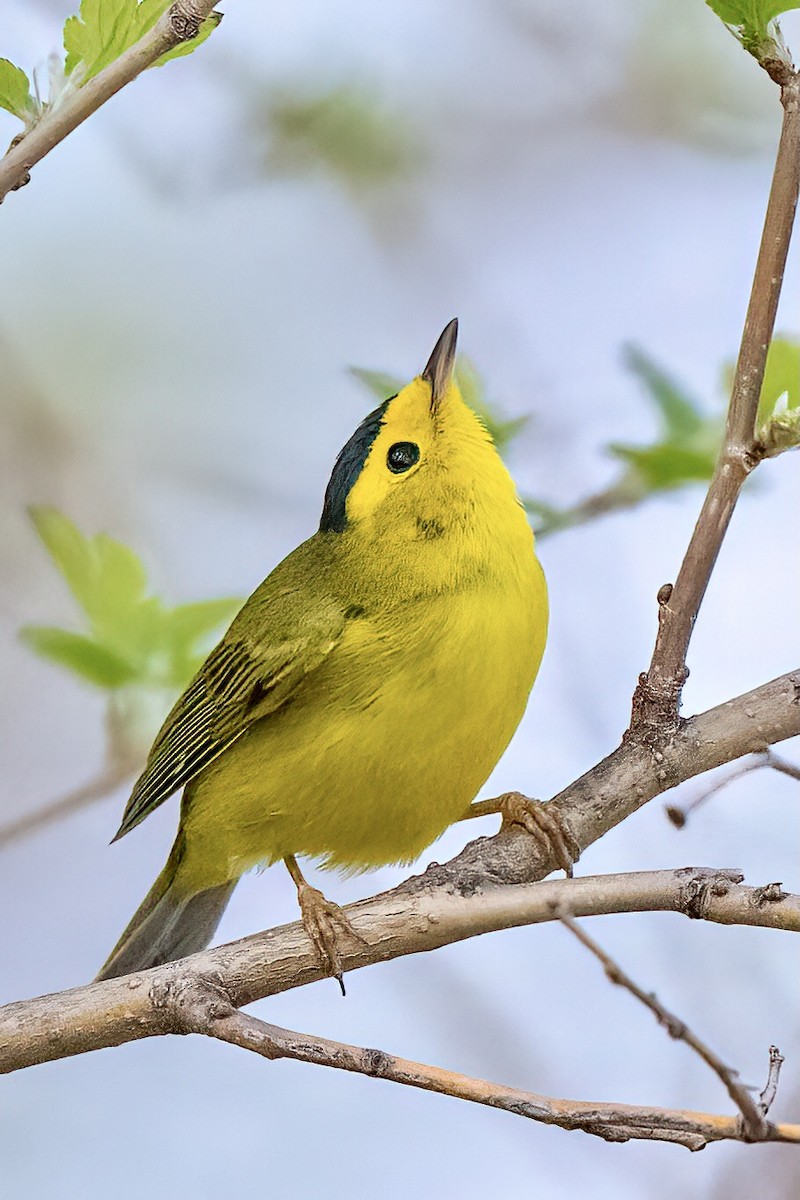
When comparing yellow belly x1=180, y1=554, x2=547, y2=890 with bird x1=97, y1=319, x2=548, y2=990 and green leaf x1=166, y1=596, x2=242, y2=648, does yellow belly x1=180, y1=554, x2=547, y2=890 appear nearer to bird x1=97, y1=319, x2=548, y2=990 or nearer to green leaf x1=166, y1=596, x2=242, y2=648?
bird x1=97, y1=319, x2=548, y2=990

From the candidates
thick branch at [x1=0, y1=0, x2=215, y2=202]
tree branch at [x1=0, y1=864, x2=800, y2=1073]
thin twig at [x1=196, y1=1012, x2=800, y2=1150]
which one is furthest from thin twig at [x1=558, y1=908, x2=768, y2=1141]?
thick branch at [x1=0, y1=0, x2=215, y2=202]

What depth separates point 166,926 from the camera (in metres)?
A: 1.18

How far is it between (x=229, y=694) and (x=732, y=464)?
17.6 inches

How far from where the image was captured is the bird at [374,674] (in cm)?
95

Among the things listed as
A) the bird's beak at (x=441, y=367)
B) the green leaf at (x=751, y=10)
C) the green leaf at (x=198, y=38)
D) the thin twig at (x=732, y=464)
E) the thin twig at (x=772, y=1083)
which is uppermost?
the green leaf at (x=751, y=10)

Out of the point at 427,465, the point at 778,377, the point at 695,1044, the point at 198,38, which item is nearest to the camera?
the point at 695,1044

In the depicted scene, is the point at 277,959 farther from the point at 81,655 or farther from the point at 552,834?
the point at 81,655

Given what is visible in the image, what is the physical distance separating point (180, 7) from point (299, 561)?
553 mm

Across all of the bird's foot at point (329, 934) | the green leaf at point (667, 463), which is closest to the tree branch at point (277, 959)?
the bird's foot at point (329, 934)

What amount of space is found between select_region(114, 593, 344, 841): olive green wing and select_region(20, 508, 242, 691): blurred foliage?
0.10 ft

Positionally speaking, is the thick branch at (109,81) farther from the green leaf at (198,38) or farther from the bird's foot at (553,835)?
the bird's foot at (553,835)

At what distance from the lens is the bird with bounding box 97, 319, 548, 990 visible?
3.13 feet

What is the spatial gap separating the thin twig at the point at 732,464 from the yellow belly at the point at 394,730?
0.34ft

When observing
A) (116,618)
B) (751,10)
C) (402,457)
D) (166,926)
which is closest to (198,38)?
(751,10)
